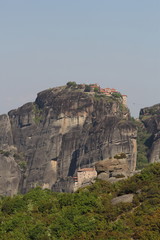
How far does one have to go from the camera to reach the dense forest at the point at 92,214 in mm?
44594

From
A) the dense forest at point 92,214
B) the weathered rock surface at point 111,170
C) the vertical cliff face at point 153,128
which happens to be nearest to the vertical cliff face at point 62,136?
the vertical cliff face at point 153,128

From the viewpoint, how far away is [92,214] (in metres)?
49.1

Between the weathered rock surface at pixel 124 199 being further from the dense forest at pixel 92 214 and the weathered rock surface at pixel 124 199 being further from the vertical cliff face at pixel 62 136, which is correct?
the vertical cliff face at pixel 62 136

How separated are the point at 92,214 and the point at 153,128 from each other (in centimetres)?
13921

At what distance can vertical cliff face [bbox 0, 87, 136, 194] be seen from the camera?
16862 centimetres

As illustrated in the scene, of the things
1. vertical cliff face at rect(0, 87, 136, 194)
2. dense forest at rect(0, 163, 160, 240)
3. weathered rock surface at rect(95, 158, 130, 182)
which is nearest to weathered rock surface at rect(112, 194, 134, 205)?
dense forest at rect(0, 163, 160, 240)

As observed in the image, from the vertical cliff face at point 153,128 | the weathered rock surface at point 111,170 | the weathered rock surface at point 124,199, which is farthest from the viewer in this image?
the vertical cliff face at point 153,128

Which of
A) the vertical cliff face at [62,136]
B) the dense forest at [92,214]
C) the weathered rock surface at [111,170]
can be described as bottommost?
the dense forest at [92,214]

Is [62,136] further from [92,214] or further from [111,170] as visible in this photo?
[92,214]

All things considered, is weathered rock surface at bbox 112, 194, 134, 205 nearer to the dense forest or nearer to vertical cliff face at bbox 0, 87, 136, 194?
the dense forest

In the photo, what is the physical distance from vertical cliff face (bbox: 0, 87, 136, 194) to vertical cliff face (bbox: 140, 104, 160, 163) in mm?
5541

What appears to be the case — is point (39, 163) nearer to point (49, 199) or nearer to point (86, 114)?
point (86, 114)

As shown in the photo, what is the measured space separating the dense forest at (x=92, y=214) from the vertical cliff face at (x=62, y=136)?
10439cm

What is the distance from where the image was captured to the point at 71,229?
152 feet
